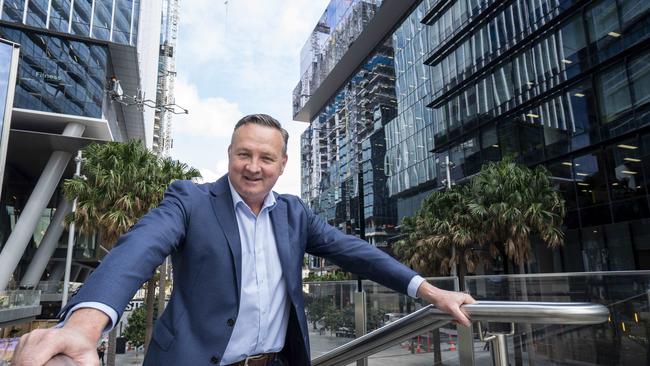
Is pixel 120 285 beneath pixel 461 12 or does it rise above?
beneath

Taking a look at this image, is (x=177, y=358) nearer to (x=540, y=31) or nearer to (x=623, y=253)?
(x=623, y=253)

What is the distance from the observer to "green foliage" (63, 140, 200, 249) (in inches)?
677

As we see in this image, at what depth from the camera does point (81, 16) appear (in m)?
34.0

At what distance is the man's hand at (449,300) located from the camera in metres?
1.81

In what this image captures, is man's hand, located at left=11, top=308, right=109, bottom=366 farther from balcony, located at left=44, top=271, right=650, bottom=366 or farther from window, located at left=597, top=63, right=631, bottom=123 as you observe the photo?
window, located at left=597, top=63, right=631, bottom=123

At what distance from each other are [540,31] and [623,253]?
13.5 metres

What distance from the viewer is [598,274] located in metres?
3.55

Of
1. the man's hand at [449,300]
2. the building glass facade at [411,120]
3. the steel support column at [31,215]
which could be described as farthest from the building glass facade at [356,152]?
the man's hand at [449,300]

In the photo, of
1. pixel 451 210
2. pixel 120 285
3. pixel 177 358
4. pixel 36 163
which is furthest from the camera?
pixel 36 163

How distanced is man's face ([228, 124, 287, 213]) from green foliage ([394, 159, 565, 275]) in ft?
62.5

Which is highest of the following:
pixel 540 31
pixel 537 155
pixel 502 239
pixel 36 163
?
pixel 540 31

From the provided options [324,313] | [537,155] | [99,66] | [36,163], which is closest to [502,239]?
[537,155]

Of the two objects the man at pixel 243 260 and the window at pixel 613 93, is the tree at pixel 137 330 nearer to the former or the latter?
the window at pixel 613 93

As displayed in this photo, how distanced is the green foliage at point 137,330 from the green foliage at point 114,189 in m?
15.5
